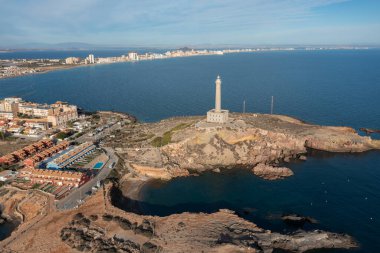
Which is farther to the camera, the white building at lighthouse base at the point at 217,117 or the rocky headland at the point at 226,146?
the white building at lighthouse base at the point at 217,117

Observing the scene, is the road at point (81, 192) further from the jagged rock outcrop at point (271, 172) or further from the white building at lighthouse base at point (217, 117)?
the jagged rock outcrop at point (271, 172)

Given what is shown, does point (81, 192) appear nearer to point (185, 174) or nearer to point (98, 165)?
point (98, 165)

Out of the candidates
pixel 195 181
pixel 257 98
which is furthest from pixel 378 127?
pixel 195 181

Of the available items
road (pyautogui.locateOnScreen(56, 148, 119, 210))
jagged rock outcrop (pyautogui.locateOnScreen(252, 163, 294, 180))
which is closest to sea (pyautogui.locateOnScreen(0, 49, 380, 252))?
jagged rock outcrop (pyautogui.locateOnScreen(252, 163, 294, 180))

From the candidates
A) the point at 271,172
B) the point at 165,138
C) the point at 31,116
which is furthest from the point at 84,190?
the point at 31,116

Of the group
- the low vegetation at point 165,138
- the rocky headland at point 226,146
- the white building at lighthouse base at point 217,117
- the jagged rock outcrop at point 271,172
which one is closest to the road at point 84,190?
the rocky headland at point 226,146
